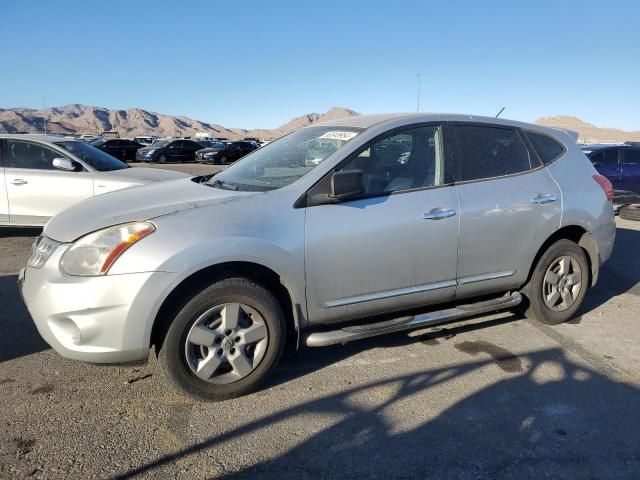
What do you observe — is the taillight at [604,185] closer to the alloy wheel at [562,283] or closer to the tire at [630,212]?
the alloy wheel at [562,283]

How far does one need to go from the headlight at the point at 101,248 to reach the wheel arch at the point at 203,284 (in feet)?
1.21

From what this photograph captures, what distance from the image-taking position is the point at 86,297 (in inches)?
113

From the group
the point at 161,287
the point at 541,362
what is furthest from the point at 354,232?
the point at 541,362

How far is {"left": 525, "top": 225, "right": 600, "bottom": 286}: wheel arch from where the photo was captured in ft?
14.2

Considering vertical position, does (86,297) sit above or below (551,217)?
below

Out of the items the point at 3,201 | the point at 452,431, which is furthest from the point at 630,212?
the point at 3,201

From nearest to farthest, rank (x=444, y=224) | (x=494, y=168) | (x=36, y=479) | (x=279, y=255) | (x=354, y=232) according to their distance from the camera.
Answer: (x=36, y=479) → (x=279, y=255) → (x=354, y=232) → (x=444, y=224) → (x=494, y=168)

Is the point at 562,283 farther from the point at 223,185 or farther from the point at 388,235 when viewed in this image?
the point at 223,185

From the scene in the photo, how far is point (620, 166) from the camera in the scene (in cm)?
1223

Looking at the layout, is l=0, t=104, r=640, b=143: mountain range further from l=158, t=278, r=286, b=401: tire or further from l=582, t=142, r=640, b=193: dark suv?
l=158, t=278, r=286, b=401: tire

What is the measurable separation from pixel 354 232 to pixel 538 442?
1605 mm

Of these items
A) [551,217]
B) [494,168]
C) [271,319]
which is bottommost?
[271,319]

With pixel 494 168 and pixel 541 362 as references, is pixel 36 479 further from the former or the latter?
pixel 494 168

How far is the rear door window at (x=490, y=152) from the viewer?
4.00 metres
